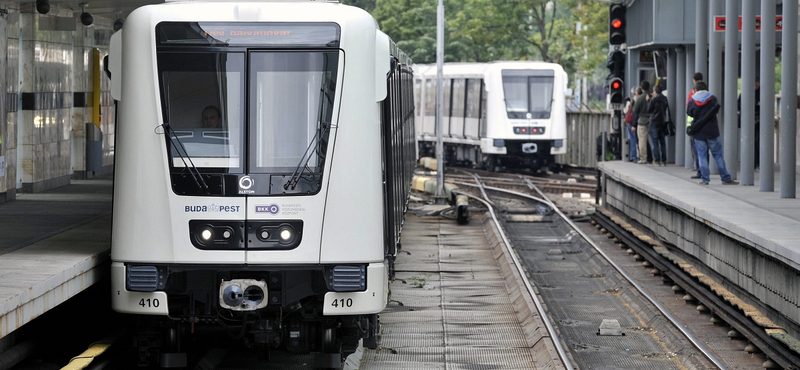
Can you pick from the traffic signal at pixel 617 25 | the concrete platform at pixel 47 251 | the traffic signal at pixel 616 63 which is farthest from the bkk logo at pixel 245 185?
the traffic signal at pixel 616 63

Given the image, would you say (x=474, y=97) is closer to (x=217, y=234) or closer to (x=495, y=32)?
(x=495, y=32)

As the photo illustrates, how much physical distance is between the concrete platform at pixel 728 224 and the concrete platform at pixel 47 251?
590cm

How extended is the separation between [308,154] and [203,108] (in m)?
0.84

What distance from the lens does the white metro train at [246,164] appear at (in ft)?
30.2

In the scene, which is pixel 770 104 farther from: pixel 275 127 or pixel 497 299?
pixel 275 127

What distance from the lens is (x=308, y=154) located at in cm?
926

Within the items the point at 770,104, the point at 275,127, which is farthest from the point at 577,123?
the point at 275,127

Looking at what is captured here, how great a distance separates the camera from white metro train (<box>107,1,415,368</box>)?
9.21 meters

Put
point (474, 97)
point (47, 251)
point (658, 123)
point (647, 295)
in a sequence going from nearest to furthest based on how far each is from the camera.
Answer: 1. point (47, 251)
2. point (647, 295)
3. point (658, 123)
4. point (474, 97)

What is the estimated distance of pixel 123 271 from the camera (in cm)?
928

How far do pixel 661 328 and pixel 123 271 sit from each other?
591 cm

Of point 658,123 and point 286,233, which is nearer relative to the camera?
point 286,233

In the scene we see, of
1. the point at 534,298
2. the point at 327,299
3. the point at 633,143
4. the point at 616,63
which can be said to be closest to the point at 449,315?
the point at 534,298

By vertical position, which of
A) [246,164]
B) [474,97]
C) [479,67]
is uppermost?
[479,67]
